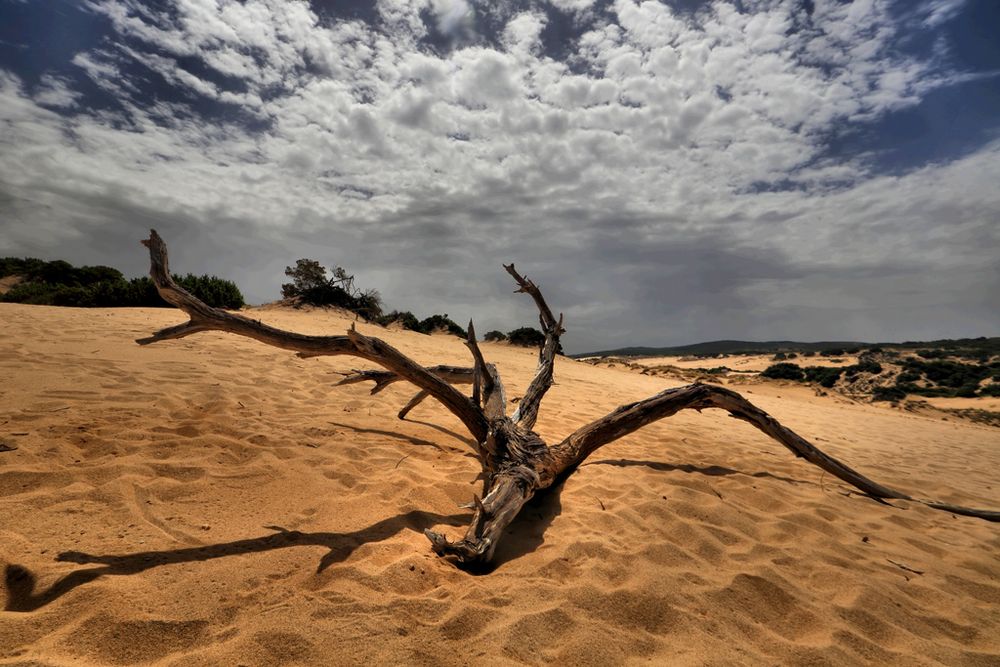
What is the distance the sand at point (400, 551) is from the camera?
1.92 metres

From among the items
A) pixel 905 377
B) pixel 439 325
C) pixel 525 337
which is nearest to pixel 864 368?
pixel 905 377

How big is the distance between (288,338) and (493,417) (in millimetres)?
1865

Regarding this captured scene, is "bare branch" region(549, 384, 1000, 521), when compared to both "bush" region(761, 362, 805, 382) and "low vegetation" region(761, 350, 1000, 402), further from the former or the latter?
"bush" region(761, 362, 805, 382)

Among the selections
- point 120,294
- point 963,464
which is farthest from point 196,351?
point 963,464

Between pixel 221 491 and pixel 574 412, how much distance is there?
5316 mm

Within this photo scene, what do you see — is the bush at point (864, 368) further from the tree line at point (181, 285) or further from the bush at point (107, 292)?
the bush at point (107, 292)

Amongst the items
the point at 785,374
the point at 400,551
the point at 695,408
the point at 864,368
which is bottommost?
the point at 400,551

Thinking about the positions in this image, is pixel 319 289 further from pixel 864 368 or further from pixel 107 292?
pixel 864 368

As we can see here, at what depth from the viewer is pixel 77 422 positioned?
379cm

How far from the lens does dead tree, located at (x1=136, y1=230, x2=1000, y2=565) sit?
2801 mm

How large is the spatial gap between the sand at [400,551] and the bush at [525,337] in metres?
17.6

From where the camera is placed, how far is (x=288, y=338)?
3469 millimetres

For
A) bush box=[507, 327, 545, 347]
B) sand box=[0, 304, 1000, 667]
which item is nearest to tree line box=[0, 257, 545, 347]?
bush box=[507, 327, 545, 347]

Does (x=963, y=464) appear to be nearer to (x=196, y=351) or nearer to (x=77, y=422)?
(x=77, y=422)
